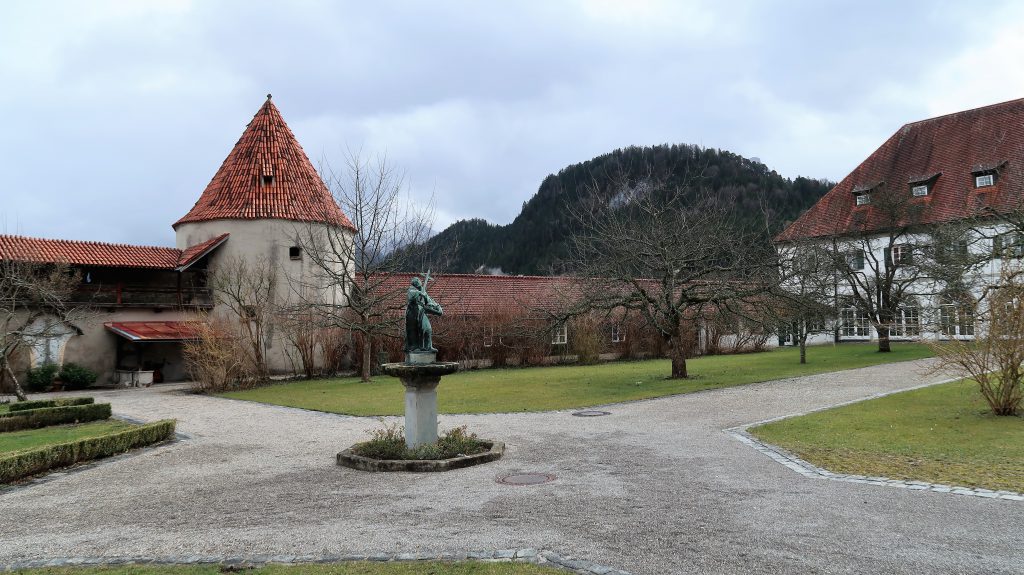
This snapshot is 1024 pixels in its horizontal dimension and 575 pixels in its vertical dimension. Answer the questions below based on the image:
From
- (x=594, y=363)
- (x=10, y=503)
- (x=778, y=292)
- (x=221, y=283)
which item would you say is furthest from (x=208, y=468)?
(x=594, y=363)

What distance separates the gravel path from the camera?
243 inches

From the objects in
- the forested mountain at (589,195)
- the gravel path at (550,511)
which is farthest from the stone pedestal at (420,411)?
the forested mountain at (589,195)

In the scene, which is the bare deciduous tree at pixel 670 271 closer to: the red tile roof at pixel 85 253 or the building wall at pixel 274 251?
the building wall at pixel 274 251

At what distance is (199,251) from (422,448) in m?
24.2

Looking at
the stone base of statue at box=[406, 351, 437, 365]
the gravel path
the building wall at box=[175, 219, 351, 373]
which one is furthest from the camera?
the building wall at box=[175, 219, 351, 373]

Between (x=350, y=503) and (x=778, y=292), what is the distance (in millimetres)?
16456

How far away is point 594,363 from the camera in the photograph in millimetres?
35062

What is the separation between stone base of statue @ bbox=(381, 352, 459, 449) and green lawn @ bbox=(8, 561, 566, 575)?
4646mm

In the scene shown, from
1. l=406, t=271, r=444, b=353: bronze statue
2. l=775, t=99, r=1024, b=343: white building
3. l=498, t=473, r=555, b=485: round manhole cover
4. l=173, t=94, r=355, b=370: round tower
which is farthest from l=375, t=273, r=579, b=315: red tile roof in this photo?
l=498, t=473, r=555, b=485: round manhole cover

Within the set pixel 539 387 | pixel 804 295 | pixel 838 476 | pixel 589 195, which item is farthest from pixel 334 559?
pixel 589 195

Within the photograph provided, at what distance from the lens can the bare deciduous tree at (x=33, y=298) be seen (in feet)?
77.0

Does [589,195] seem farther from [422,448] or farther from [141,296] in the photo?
[422,448]

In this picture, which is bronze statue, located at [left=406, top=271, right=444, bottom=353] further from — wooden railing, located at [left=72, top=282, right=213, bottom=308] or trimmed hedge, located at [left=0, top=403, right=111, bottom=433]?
wooden railing, located at [left=72, top=282, right=213, bottom=308]

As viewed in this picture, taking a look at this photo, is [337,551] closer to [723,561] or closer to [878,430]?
[723,561]
